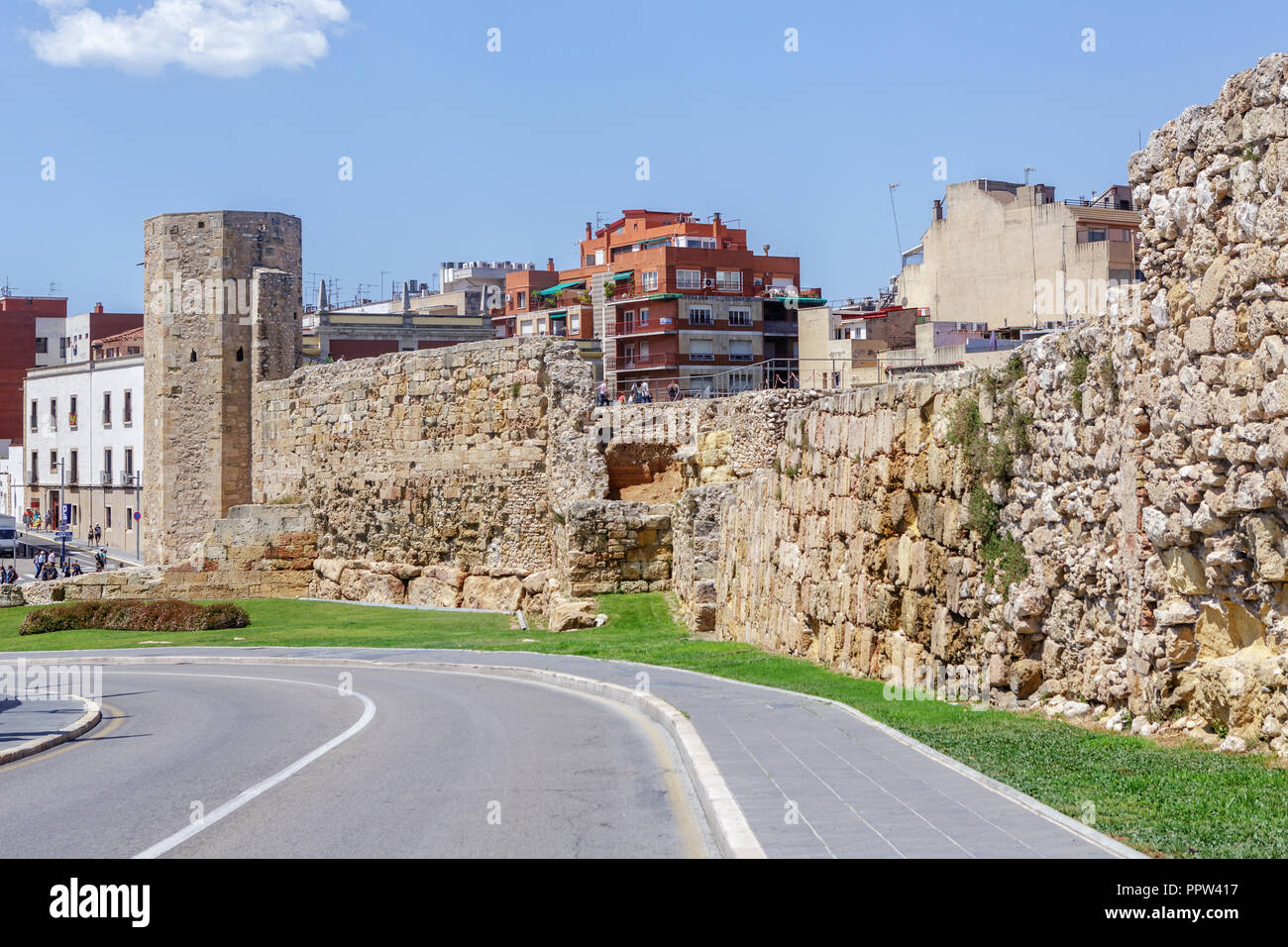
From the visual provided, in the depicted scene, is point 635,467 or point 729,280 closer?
point 635,467

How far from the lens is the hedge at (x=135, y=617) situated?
36.8m

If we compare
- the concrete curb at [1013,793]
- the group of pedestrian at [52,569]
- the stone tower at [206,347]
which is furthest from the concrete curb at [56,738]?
the stone tower at [206,347]

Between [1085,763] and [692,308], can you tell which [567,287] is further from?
[1085,763]

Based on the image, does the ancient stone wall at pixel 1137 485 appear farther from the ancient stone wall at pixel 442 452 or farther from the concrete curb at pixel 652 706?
the ancient stone wall at pixel 442 452

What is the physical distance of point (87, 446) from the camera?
255ft

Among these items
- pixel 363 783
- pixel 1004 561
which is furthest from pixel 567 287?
pixel 363 783

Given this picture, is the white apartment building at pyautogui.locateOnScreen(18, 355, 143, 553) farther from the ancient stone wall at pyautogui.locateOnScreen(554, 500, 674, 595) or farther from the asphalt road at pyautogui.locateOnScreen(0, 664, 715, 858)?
the asphalt road at pyautogui.locateOnScreen(0, 664, 715, 858)

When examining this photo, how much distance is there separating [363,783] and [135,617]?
27.4m

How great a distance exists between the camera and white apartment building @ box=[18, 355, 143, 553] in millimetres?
73688

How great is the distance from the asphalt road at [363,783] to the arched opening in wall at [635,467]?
16485 millimetres

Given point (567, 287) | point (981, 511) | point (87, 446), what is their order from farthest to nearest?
point (567, 287) → point (87, 446) → point (981, 511)

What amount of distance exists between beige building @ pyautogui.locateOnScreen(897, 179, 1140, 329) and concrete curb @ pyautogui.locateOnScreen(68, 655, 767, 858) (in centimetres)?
3361

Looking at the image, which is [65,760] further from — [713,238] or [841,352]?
[713,238]
